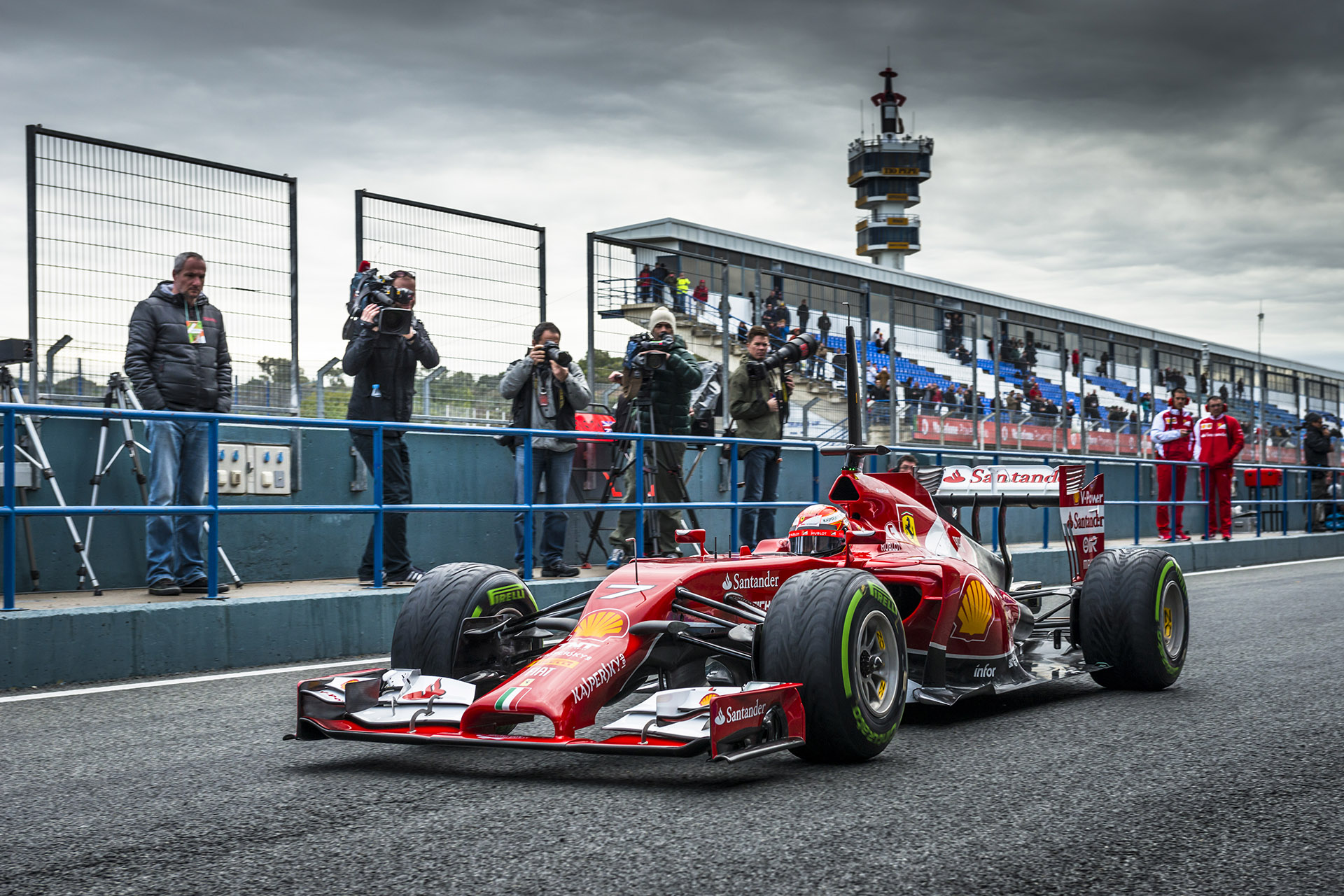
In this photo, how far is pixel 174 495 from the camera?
7.67 m

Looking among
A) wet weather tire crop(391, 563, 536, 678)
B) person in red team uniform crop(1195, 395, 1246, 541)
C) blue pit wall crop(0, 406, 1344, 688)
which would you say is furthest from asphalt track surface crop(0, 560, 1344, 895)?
person in red team uniform crop(1195, 395, 1246, 541)

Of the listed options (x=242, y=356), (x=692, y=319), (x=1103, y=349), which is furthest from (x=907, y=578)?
(x=1103, y=349)

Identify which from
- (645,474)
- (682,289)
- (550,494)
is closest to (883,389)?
(682,289)

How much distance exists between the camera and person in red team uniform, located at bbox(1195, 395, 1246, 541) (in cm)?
Answer: 1720

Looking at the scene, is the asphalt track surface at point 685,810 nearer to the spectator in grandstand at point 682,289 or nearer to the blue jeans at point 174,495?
the blue jeans at point 174,495

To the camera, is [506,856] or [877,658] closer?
[506,856]

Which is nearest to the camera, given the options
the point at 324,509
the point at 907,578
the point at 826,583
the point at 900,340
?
the point at 826,583

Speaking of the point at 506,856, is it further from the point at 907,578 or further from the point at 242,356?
the point at 242,356

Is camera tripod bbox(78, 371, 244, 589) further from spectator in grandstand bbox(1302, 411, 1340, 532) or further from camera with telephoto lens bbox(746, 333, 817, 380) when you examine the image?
spectator in grandstand bbox(1302, 411, 1340, 532)

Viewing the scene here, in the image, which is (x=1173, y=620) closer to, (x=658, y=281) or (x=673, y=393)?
(x=673, y=393)

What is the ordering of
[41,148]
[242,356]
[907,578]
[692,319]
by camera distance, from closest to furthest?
[907,578] → [41,148] → [242,356] → [692,319]

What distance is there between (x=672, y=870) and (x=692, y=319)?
10239mm

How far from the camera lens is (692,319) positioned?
13.1 m

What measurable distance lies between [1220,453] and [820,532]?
44.4 ft
